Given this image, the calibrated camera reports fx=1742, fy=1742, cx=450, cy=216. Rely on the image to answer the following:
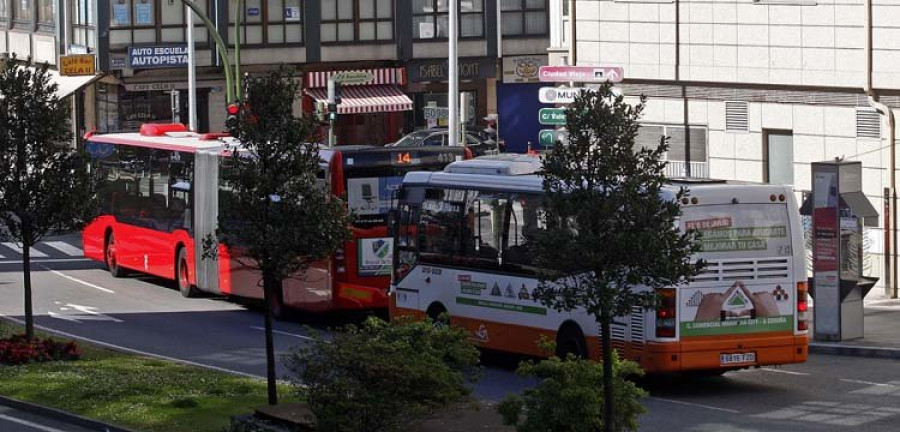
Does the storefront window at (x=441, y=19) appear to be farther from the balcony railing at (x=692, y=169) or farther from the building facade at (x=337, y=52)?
the balcony railing at (x=692, y=169)

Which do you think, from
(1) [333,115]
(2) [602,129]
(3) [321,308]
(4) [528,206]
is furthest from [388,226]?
(1) [333,115]

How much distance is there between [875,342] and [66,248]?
914 inches

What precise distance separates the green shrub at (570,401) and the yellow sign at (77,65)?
45.2 m

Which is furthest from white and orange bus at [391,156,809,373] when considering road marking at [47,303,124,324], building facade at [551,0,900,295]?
building facade at [551,0,900,295]

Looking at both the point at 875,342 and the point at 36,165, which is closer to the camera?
the point at 875,342

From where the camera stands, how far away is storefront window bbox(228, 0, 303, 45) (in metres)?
64.2

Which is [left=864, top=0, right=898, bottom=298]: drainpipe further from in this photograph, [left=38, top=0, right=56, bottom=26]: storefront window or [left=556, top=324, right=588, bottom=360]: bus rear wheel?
[left=38, top=0, right=56, bottom=26]: storefront window

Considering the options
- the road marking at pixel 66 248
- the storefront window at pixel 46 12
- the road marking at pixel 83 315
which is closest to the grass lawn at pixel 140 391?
the road marking at pixel 83 315

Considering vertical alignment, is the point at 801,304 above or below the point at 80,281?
above

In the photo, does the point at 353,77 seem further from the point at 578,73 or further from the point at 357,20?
the point at 578,73

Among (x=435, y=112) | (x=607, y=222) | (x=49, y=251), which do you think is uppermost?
(x=435, y=112)

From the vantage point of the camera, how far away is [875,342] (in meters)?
23.2

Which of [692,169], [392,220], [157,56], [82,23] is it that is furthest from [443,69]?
[392,220]

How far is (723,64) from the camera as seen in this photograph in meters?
32.1
